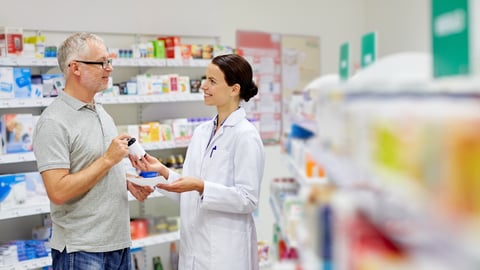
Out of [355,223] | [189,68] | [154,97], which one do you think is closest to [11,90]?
[154,97]

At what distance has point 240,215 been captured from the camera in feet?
10.0

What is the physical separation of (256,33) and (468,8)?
17.5 ft

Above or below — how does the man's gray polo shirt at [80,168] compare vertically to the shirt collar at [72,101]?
below

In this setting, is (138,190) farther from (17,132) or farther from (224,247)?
(17,132)

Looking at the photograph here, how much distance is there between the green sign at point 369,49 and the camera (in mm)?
1552

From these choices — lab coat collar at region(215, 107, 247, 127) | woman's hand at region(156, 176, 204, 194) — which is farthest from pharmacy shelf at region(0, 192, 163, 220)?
lab coat collar at region(215, 107, 247, 127)

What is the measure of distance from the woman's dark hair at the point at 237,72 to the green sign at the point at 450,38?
80.4 inches

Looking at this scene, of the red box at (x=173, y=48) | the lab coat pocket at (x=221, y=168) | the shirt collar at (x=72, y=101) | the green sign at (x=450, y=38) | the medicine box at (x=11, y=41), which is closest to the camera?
the green sign at (x=450, y=38)

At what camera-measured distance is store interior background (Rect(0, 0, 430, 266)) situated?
494cm

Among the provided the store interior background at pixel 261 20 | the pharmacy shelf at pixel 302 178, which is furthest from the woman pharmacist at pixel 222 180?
the store interior background at pixel 261 20

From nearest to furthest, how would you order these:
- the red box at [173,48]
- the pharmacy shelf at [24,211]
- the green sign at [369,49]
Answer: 1. the green sign at [369,49]
2. the pharmacy shelf at [24,211]
3. the red box at [173,48]

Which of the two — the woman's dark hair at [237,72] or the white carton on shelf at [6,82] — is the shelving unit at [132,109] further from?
the woman's dark hair at [237,72]

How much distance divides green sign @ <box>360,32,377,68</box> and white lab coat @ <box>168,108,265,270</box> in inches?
54.9

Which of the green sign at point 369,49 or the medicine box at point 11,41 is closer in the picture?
the green sign at point 369,49
